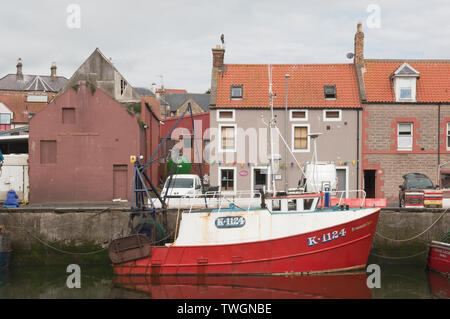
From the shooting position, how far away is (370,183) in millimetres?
27781

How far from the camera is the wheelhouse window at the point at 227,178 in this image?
2667 centimetres

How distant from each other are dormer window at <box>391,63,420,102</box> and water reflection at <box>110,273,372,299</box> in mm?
12961

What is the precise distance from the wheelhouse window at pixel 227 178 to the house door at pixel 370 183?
7.81 meters

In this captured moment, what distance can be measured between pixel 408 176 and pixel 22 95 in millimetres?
49014

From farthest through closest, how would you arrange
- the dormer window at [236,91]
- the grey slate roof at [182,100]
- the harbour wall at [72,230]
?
the grey slate roof at [182,100] → the dormer window at [236,91] → the harbour wall at [72,230]

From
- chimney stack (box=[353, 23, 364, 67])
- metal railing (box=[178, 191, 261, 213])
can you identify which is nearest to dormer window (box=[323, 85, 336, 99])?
chimney stack (box=[353, 23, 364, 67])

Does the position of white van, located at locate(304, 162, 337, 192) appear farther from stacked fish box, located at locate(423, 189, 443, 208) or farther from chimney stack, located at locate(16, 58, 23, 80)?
chimney stack, located at locate(16, 58, 23, 80)

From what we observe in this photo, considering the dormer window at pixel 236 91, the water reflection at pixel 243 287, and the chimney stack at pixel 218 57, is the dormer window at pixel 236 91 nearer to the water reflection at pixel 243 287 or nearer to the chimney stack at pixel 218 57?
the chimney stack at pixel 218 57

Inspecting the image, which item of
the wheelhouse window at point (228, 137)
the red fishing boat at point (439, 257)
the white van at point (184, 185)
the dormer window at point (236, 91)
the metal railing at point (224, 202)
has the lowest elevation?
the red fishing boat at point (439, 257)

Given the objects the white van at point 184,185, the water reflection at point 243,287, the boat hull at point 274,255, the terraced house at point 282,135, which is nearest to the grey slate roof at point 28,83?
the terraced house at point 282,135

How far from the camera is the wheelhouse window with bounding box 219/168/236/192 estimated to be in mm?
26672

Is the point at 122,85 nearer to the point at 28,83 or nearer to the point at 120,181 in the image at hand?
the point at 120,181

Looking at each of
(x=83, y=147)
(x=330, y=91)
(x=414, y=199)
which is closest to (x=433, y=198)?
(x=414, y=199)
